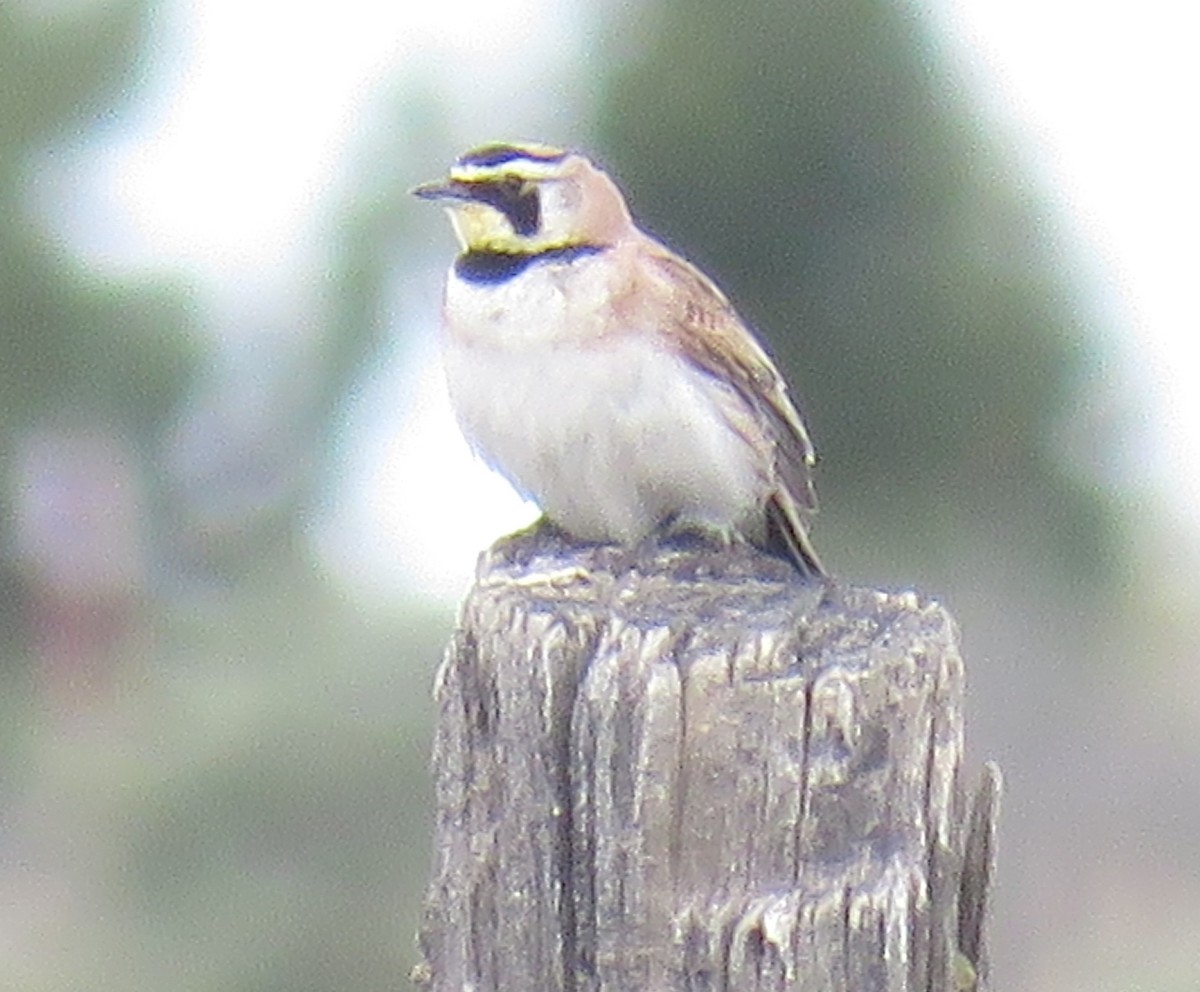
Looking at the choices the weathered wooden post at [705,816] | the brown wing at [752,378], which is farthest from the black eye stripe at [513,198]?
the weathered wooden post at [705,816]

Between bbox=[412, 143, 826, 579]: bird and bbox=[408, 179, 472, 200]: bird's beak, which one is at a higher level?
bbox=[408, 179, 472, 200]: bird's beak

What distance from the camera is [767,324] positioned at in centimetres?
801

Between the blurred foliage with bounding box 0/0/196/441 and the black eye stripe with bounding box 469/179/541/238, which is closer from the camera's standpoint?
the black eye stripe with bounding box 469/179/541/238

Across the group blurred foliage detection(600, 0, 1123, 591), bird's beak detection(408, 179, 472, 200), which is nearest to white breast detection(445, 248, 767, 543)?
bird's beak detection(408, 179, 472, 200)

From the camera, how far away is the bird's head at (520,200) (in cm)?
287

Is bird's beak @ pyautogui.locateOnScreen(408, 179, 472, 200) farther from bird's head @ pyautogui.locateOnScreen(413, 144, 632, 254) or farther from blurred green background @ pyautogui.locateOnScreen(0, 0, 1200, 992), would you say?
blurred green background @ pyautogui.locateOnScreen(0, 0, 1200, 992)

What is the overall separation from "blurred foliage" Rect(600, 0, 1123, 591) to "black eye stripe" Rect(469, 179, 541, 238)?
4.85 meters

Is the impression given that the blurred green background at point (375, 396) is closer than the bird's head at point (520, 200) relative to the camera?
No

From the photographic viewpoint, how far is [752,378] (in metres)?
2.95

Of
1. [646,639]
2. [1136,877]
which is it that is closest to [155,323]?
[1136,877]

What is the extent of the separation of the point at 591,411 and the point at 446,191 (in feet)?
1.13

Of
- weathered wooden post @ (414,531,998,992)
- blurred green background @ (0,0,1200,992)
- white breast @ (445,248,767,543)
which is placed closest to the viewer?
weathered wooden post @ (414,531,998,992)

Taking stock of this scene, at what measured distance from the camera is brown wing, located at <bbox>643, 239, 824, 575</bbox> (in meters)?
2.88

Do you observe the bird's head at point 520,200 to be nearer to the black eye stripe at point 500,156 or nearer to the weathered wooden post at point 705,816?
the black eye stripe at point 500,156
